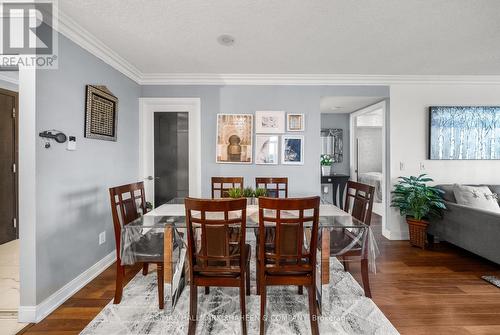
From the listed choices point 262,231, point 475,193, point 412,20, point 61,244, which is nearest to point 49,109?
point 61,244

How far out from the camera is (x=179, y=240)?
2.07 meters

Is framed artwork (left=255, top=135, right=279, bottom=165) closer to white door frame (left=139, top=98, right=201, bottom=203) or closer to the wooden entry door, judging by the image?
white door frame (left=139, top=98, right=201, bottom=203)

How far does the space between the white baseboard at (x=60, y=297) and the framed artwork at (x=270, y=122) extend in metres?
2.58

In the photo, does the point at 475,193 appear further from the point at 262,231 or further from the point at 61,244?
the point at 61,244

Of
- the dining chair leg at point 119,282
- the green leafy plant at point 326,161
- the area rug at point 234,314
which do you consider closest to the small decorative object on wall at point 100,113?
the dining chair leg at point 119,282

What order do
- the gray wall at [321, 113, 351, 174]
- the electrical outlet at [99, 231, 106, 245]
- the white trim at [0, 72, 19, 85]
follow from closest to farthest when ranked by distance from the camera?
the electrical outlet at [99, 231, 106, 245], the white trim at [0, 72, 19, 85], the gray wall at [321, 113, 351, 174]

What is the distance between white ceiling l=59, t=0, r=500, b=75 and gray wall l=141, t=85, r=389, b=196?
341 millimetres

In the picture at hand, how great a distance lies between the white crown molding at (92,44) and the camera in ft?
7.36

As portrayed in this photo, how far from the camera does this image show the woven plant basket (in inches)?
139

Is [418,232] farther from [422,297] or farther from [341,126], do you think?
[341,126]

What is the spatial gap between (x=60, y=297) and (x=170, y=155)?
7.09ft

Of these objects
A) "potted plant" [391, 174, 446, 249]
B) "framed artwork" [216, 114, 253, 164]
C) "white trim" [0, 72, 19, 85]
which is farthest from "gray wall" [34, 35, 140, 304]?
"potted plant" [391, 174, 446, 249]

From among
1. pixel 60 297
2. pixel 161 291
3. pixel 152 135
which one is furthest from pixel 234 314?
pixel 152 135

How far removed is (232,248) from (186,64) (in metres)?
2.44
